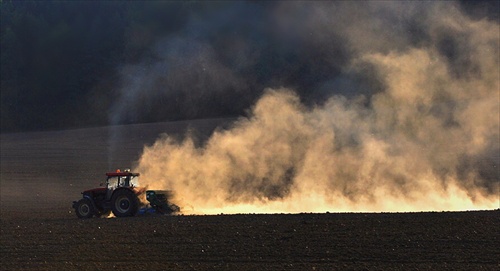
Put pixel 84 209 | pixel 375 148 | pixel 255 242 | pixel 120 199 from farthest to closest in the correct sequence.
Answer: pixel 375 148 → pixel 84 209 → pixel 120 199 → pixel 255 242

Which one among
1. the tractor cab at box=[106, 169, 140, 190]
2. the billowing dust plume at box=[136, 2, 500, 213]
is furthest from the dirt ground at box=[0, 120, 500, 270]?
the billowing dust plume at box=[136, 2, 500, 213]

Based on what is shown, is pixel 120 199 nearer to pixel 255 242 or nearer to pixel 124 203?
pixel 124 203

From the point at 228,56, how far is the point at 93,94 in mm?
14196

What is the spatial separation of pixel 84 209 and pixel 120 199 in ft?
5.41

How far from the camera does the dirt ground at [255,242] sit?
2073cm

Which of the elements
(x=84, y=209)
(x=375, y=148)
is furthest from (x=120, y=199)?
(x=375, y=148)

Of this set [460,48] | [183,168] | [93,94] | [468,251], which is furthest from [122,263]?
[93,94]

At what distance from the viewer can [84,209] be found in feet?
100

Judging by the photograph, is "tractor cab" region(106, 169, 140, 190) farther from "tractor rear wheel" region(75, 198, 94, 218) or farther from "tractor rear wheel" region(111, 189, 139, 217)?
"tractor rear wheel" region(75, 198, 94, 218)

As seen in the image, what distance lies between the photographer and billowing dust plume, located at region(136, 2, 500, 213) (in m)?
33.5

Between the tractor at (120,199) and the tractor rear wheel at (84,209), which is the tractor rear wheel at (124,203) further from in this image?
the tractor rear wheel at (84,209)

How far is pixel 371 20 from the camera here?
54406 mm

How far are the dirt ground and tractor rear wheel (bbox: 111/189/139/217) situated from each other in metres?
0.82

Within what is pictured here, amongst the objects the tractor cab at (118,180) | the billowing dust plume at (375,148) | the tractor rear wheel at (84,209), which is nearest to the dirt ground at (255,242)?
the tractor rear wheel at (84,209)
